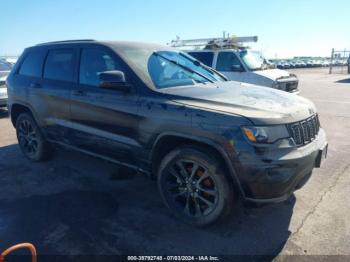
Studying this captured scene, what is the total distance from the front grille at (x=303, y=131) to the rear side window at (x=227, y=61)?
22.4 feet

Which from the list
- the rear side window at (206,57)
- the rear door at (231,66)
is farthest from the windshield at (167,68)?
the rear side window at (206,57)

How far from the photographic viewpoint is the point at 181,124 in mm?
3066

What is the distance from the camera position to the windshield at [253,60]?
385 inches

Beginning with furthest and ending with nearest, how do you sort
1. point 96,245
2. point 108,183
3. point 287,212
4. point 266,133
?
point 108,183 → point 287,212 → point 96,245 → point 266,133

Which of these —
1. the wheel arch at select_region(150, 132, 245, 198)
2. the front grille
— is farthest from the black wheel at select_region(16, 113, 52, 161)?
the front grille

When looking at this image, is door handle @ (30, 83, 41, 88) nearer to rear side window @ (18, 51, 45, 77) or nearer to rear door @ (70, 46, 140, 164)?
rear side window @ (18, 51, 45, 77)

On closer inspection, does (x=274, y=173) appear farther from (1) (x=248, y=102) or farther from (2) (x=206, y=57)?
(2) (x=206, y=57)

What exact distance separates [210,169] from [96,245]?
4.25 ft

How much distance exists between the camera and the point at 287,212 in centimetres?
355

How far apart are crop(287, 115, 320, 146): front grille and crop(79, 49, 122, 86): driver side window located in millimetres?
2096

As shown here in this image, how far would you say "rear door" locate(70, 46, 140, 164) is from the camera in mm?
3555

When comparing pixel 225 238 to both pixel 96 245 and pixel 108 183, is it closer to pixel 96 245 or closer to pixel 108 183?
pixel 96 245

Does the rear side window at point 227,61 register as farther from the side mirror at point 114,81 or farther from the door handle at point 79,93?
the side mirror at point 114,81

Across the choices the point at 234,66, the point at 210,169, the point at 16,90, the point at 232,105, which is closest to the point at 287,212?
the point at 210,169
